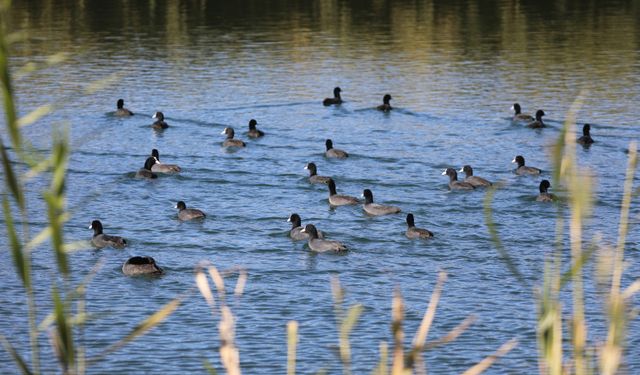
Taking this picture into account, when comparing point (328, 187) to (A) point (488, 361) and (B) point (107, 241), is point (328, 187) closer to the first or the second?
(B) point (107, 241)

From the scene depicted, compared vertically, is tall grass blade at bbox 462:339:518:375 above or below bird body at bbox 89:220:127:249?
Result: above

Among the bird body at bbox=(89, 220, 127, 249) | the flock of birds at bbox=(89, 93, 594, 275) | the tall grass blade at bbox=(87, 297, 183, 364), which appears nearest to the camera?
the tall grass blade at bbox=(87, 297, 183, 364)

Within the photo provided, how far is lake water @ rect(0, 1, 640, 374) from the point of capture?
16703 mm

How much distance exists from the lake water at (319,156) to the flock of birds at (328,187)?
25 centimetres

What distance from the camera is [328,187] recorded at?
25203 millimetres

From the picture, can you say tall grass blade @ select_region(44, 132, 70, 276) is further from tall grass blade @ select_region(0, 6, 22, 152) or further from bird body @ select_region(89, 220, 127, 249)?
bird body @ select_region(89, 220, 127, 249)

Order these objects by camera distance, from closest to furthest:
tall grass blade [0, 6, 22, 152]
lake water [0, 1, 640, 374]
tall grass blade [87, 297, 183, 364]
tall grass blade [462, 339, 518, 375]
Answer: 1. tall grass blade [0, 6, 22, 152]
2. tall grass blade [87, 297, 183, 364]
3. tall grass blade [462, 339, 518, 375]
4. lake water [0, 1, 640, 374]

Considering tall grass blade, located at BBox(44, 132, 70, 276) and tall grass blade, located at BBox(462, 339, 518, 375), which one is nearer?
tall grass blade, located at BBox(44, 132, 70, 276)

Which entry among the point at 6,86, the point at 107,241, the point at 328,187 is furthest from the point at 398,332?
the point at 328,187

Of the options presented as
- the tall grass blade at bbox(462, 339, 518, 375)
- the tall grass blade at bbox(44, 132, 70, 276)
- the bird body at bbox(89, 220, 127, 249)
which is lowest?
the bird body at bbox(89, 220, 127, 249)

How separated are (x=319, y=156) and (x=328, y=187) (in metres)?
3.19

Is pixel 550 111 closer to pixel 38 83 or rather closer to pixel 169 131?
pixel 169 131

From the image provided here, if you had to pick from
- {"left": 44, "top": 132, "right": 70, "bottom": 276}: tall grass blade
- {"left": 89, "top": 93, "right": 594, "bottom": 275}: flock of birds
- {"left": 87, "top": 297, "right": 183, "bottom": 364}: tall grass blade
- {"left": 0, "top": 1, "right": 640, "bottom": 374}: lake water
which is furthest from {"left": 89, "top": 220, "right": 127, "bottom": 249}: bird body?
{"left": 44, "top": 132, "right": 70, "bottom": 276}: tall grass blade

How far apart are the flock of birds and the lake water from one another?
246 millimetres
